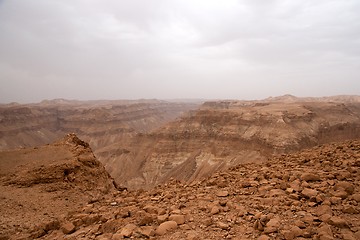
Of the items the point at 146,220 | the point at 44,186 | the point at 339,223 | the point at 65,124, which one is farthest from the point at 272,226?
the point at 65,124

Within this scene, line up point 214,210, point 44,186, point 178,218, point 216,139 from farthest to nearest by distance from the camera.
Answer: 1. point 216,139
2. point 44,186
3. point 214,210
4. point 178,218

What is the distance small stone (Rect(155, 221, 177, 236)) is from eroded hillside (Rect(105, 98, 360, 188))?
123ft

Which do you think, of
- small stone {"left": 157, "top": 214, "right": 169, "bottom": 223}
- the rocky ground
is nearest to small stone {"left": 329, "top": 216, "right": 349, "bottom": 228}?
the rocky ground

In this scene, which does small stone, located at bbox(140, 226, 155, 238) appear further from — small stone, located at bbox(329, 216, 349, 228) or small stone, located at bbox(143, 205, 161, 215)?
small stone, located at bbox(329, 216, 349, 228)

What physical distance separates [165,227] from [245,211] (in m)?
1.57

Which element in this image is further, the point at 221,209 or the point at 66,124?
the point at 66,124

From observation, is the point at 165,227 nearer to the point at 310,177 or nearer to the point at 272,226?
the point at 272,226

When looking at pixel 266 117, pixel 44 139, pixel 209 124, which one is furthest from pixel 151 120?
pixel 266 117

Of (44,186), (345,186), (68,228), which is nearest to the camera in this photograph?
(345,186)

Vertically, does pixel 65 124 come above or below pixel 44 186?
→ below

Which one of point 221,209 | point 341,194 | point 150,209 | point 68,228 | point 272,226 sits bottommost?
point 68,228

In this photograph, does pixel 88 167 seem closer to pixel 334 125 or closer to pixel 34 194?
pixel 34 194

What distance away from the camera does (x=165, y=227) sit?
4.93 metres

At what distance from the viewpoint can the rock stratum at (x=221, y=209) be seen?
454 cm
